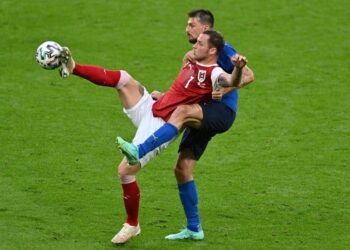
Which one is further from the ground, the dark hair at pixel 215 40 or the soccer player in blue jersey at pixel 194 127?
the dark hair at pixel 215 40

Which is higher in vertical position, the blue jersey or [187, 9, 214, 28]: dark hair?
[187, 9, 214, 28]: dark hair

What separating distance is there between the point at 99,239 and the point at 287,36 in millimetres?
9099

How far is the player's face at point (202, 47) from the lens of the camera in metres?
8.88

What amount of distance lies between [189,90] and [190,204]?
1173 mm

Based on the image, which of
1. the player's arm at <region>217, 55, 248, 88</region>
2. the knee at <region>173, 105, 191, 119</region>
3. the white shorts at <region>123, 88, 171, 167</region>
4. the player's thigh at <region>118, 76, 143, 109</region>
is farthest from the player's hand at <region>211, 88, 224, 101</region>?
the player's thigh at <region>118, 76, 143, 109</region>

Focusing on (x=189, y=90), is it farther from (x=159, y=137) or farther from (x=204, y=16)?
(x=204, y=16)

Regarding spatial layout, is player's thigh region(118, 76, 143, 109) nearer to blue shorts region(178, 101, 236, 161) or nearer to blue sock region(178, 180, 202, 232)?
blue shorts region(178, 101, 236, 161)

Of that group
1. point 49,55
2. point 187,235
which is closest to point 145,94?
point 49,55

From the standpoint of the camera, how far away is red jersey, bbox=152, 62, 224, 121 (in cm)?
895

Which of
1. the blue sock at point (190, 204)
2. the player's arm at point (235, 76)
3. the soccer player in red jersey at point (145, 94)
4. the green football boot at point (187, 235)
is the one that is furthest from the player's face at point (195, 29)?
the green football boot at point (187, 235)

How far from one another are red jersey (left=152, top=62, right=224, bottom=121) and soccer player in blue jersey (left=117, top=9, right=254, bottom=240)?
13 cm

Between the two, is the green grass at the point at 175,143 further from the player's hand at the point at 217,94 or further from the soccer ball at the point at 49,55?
the soccer ball at the point at 49,55

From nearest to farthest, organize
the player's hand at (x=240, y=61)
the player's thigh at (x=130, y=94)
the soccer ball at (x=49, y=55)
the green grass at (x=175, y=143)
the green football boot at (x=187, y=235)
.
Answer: the player's hand at (x=240, y=61) → the soccer ball at (x=49, y=55) → the player's thigh at (x=130, y=94) → the green football boot at (x=187, y=235) → the green grass at (x=175, y=143)

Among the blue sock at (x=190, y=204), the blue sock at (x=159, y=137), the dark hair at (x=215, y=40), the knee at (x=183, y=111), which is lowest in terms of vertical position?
the blue sock at (x=190, y=204)
